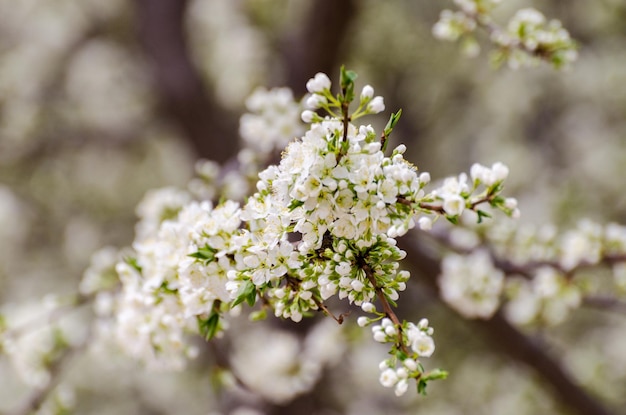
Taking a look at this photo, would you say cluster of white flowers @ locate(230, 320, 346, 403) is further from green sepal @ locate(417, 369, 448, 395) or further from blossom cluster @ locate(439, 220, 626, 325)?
green sepal @ locate(417, 369, 448, 395)

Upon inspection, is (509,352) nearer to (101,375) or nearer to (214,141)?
(214,141)

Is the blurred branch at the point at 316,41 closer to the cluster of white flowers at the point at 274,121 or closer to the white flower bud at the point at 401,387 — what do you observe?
the cluster of white flowers at the point at 274,121

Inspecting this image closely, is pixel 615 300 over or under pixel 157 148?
under

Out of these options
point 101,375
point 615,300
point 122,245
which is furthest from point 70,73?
point 615,300

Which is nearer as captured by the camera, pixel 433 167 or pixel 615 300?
pixel 615 300

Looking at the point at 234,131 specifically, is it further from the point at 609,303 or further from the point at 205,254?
the point at 205,254

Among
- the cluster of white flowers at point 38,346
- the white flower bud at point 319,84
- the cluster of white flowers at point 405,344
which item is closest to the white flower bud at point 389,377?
the cluster of white flowers at point 405,344

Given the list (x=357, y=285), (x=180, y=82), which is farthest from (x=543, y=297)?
(x=180, y=82)
